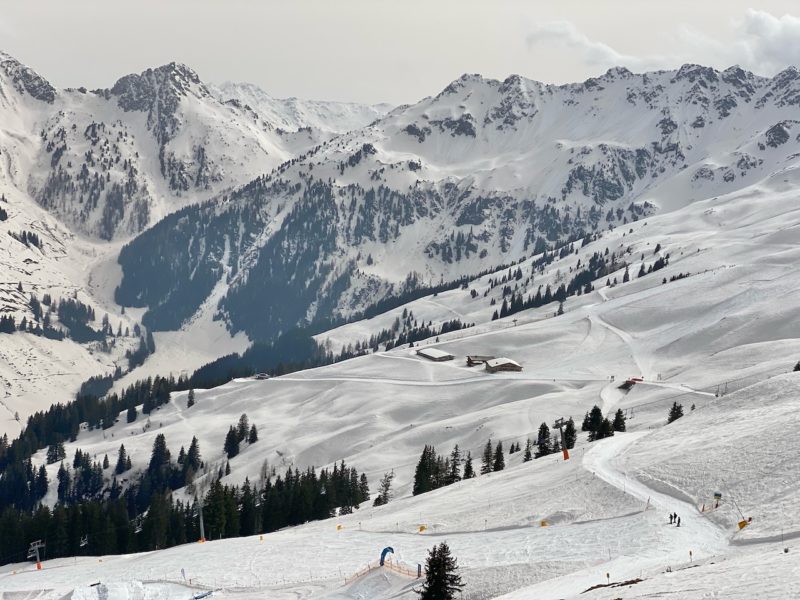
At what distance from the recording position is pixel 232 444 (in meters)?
180

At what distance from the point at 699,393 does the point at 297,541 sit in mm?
86607

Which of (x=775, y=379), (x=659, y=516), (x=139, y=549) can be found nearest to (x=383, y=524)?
(x=659, y=516)

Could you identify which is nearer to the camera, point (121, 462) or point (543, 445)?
point (543, 445)

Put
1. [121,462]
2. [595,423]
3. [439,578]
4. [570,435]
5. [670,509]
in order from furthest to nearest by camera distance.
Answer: [121,462] < [595,423] < [570,435] < [670,509] < [439,578]

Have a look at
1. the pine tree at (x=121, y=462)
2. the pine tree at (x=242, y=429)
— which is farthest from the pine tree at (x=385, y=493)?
the pine tree at (x=121, y=462)

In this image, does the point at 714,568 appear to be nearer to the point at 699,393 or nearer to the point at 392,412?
the point at 699,393

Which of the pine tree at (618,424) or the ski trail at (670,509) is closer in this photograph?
the ski trail at (670,509)

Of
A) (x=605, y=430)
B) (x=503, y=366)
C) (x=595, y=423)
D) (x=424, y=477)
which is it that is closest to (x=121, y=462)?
(x=503, y=366)

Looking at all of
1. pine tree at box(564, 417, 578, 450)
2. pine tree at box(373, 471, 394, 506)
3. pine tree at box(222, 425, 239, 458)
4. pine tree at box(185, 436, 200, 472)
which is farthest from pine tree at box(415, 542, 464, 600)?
pine tree at box(185, 436, 200, 472)

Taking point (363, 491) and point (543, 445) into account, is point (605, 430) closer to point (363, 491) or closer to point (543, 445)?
point (543, 445)

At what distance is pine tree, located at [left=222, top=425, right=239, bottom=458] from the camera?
178m

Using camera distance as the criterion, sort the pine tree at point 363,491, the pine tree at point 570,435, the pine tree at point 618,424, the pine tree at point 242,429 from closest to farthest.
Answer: the pine tree at point 618,424 → the pine tree at point 570,435 → the pine tree at point 363,491 → the pine tree at point 242,429

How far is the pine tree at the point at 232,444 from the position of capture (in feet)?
584

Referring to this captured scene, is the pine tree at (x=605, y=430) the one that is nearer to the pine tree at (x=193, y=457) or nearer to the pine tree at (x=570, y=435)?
the pine tree at (x=570, y=435)
